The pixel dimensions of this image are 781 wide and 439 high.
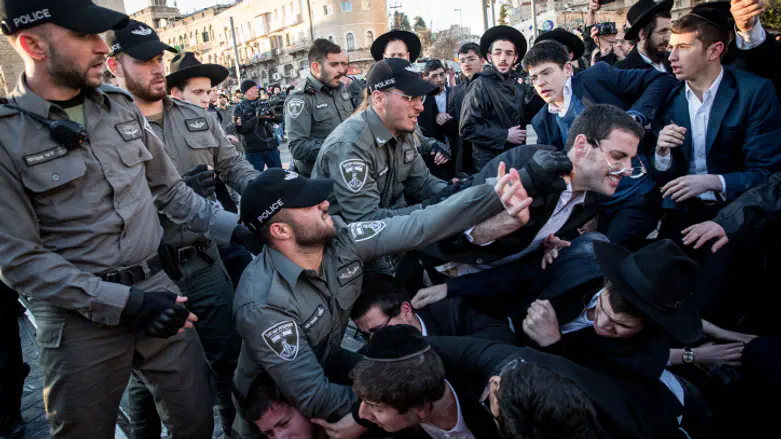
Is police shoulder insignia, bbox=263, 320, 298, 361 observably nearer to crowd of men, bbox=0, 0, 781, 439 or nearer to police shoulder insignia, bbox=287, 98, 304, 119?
crowd of men, bbox=0, 0, 781, 439

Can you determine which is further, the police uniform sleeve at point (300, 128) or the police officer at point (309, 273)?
the police uniform sleeve at point (300, 128)

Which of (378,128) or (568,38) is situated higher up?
(568,38)

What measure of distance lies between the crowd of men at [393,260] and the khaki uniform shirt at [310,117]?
1.23m

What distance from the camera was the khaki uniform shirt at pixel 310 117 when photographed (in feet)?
15.8

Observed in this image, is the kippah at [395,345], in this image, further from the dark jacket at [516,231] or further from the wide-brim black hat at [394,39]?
the wide-brim black hat at [394,39]

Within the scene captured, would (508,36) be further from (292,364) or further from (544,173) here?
(292,364)

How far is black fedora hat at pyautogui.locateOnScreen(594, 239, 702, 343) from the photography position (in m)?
1.93

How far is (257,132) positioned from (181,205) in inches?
240

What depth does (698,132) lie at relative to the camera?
3.17 m

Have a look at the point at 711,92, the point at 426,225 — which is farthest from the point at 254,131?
the point at 711,92

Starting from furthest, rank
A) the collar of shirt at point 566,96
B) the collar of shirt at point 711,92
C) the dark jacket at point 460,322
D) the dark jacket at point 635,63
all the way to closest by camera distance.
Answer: the dark jacket at point 635,63 < the collar of shirt at point 566,96 < the collar of shirt at point 711,92 < the dark jacket at point 460,322

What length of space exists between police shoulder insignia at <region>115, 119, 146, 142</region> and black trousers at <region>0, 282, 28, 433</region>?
186 cm

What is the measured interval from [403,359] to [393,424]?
0.28 metres

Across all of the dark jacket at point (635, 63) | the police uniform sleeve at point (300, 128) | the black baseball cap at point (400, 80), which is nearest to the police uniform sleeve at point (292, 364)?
the black baseball cap at point (400, 80)
